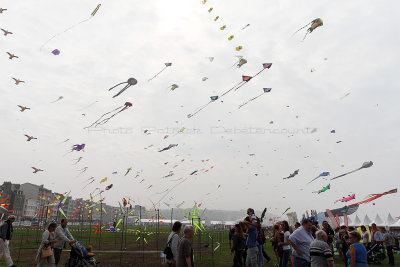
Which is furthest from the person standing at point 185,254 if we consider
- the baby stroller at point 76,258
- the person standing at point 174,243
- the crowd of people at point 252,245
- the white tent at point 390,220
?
the white tent at point 390,220

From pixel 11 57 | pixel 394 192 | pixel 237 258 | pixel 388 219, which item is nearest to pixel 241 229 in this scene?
pixel 237 258

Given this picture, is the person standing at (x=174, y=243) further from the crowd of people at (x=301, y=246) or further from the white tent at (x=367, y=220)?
the white tent at (x=367, y=220)

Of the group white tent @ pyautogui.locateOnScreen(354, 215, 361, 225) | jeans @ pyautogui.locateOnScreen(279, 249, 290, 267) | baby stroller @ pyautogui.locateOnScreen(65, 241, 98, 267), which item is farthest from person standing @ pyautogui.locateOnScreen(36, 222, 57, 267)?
white tent @ pyautogui.locateOnScreen(354, 215, 361, 225)

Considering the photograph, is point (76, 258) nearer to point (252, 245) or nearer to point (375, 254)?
point (252, 245)

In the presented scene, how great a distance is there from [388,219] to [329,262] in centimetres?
3398

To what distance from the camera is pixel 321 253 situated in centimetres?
506

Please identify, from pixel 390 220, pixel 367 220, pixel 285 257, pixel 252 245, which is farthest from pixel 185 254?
pixel 367 220

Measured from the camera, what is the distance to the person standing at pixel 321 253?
502 cm

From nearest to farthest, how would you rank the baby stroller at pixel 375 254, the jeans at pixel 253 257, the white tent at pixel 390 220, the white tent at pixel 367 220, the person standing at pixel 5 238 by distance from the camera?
the jeans at pixel 253 257 → the person standing at pixel 5 238 → the baby stroller at pixel 375 254 → the white tent at pixel 390 220 → the white tent at pixel 367 220

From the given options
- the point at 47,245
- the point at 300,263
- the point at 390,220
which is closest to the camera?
the point at 300,263

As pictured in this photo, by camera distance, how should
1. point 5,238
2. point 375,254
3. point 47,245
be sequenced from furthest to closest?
point 375,254 < point 5,238 < point 47,245

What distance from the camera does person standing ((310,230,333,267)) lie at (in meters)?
5.02

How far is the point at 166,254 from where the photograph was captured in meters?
5.80

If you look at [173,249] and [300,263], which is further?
[300,263]
